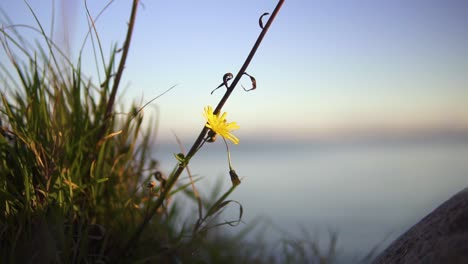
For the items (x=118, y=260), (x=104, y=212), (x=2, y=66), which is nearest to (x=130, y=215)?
(x=104, y=212)

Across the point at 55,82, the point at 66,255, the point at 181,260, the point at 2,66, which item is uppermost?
the point at 2,66

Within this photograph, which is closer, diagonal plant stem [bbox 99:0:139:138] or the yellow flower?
the yellow flower

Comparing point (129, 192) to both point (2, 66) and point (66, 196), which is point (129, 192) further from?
point (2, 66)

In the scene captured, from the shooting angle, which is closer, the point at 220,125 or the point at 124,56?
the point at 220,125

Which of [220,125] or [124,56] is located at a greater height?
[124,56]

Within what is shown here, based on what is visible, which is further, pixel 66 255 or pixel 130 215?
pixel 130 215

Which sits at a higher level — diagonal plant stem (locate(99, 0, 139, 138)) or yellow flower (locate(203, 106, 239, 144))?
diagonal plant stem (locate(99, 0, 139, 138))

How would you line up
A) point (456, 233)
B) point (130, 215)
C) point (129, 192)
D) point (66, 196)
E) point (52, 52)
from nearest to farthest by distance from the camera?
point (456, 233), point (66, 196), point (52, 52), point (130, 215), point (129, 192)

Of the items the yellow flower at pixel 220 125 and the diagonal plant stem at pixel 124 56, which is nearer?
the yellow flower at pixel 220 125
